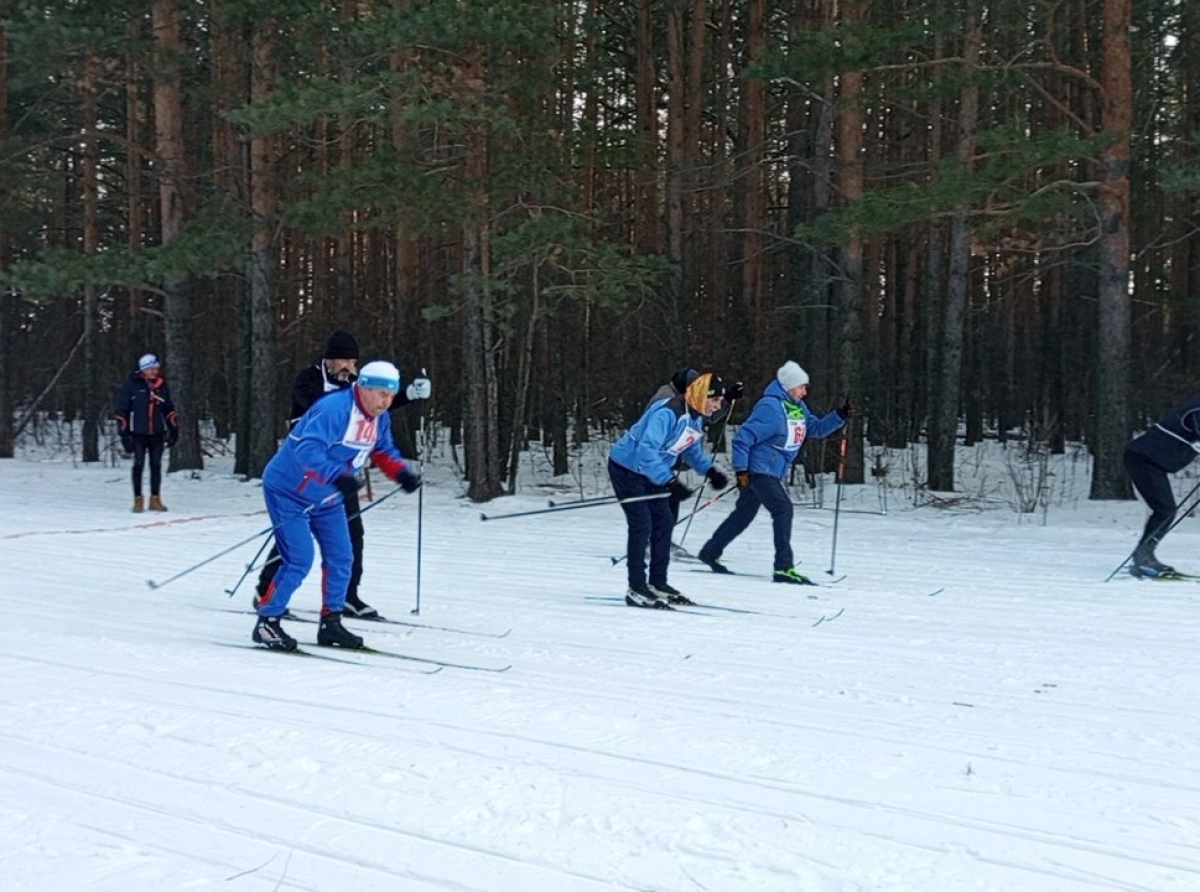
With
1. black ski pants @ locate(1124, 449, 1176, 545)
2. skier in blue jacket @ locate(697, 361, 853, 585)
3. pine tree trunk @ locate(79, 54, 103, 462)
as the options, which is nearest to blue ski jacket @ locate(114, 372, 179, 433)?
pine tree trunk @ locate(79, 54, 103, 462)

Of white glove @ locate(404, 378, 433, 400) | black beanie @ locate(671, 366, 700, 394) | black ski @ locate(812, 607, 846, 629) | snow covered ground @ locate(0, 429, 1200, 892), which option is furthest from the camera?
black beanie @ locate(671, 366, 700, 394)

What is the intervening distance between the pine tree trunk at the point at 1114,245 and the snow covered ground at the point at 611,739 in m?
5.80

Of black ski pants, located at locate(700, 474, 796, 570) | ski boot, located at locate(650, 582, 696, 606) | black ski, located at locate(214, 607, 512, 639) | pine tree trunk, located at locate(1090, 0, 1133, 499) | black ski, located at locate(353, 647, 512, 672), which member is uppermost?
pine tree trunk, located at locate(1090, 0, 1133, 499)

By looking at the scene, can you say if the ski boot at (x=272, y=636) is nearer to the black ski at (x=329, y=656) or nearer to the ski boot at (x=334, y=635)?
the black ski at (x=329, y=656)

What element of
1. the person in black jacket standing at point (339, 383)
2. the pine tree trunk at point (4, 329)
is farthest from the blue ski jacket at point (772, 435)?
the pine tree trunk at point (4, 329)

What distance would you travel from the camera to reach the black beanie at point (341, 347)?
8.38 m

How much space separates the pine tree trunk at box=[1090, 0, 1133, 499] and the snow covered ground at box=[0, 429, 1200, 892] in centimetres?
580

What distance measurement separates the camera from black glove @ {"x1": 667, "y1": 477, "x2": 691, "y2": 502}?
9109 millimetres

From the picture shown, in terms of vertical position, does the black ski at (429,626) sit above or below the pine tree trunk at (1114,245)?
below

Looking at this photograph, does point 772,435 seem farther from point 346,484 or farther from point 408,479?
point 346,484

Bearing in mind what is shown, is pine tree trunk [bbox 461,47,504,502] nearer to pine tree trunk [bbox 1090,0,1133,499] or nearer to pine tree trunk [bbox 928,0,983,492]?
pine tree trunk [bbox 928,0,983,492]

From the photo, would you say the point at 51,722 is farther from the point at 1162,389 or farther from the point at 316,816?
the point at 1162,389

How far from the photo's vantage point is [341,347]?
839 centimetres

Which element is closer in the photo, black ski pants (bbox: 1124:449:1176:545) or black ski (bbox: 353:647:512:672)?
black ski (bbox: 353:647:512:672)
